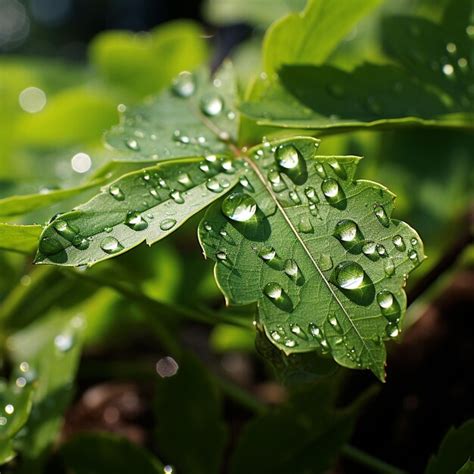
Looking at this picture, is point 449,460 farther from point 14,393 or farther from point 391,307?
point 14,393

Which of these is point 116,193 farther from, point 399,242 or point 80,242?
point 399,242

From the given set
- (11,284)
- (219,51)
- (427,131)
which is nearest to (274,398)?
(11,284)

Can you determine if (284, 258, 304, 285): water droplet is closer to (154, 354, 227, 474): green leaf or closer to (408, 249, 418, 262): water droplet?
(408, 249, 418, 262): water droplet

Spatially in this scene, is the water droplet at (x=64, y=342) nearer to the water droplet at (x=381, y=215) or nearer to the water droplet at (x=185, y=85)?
the water droplet at (x=185, y=85)

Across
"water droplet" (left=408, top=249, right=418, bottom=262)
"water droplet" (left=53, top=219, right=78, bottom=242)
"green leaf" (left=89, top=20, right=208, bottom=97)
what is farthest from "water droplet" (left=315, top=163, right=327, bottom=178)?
"green leaf" (left=89, top=20, right=208, bottom=97)

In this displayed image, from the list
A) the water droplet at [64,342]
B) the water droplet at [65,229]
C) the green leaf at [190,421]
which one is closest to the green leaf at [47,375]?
A: the water droplet at [64,342]
